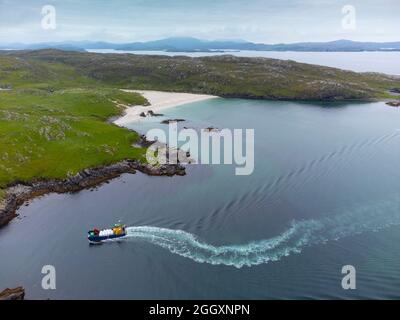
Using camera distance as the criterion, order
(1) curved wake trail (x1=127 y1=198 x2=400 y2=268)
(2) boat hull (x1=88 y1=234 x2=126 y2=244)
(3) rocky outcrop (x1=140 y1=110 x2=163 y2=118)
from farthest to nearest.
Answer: (3) rocky outcrop (x1=140 y1=110 x2=163 y2=118), (2) boat hull (x1=88 y1=234 x2=126 y2=244), (1) curved wake trail (x1=127 y1=198 x2=400 y2=268)

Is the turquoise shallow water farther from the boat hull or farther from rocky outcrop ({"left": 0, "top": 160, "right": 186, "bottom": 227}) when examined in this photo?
rocky outcrop ({"left": 0, "top": 160, "right": 186, "bottom": 227})

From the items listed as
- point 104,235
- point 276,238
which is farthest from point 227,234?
point 104,235

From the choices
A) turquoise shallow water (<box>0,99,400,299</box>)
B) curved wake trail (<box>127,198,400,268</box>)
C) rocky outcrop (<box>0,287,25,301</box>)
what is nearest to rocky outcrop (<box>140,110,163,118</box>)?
turquoise shallow water (<box>0,99,400,299</box>)

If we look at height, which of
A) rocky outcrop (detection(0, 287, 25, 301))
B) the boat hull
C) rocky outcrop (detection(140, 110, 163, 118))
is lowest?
rocky outcrop (detection(0, 287, 25, 301))

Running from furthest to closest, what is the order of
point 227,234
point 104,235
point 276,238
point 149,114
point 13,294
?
point 149,114 → point 227,234 → point 276,238 → point 104,235 → point 13,294

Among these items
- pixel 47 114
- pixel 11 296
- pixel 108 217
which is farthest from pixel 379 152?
pixel 47 114

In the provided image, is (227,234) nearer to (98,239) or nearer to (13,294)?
(98,239)
